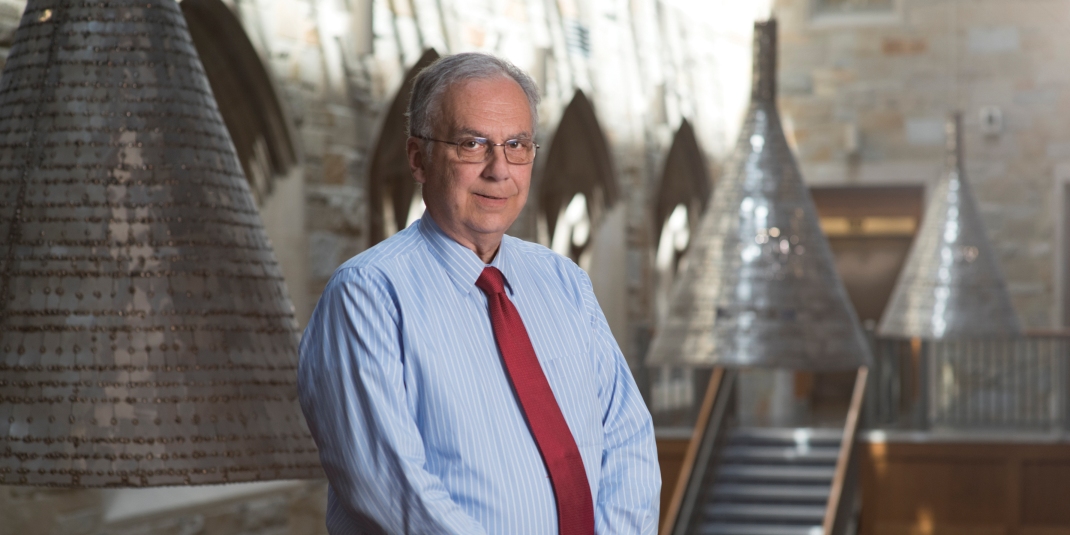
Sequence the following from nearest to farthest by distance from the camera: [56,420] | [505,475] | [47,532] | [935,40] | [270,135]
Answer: [505,475]
[56,420]
[47,532]
[270,135]
[935,40]

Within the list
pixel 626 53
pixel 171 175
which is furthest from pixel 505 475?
pixel 626 53

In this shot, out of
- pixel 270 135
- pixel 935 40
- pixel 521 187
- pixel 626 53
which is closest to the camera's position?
pixel 521 187

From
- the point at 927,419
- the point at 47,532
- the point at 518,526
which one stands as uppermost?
the point at 518,526

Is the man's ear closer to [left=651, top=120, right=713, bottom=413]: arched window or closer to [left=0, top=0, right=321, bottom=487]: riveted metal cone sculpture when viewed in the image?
[left=0, top=0, right=321, bottom=487]: riveted metal cone sculpture

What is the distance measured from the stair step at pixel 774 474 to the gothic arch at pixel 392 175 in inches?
140

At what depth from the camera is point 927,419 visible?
29.3ft

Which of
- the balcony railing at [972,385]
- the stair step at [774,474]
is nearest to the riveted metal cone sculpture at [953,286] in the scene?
the balcony railing at [972,385]

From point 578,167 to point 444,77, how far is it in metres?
7.08

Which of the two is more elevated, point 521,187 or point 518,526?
point 521,187

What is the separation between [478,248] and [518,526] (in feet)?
1.11

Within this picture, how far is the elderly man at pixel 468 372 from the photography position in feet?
4.58

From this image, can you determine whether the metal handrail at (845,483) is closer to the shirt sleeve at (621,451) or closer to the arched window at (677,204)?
the arched window at (677,204)

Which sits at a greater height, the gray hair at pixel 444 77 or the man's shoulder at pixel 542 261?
the gray hair at pixel 444 77

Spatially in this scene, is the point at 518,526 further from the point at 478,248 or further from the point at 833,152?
the point at 833,152
